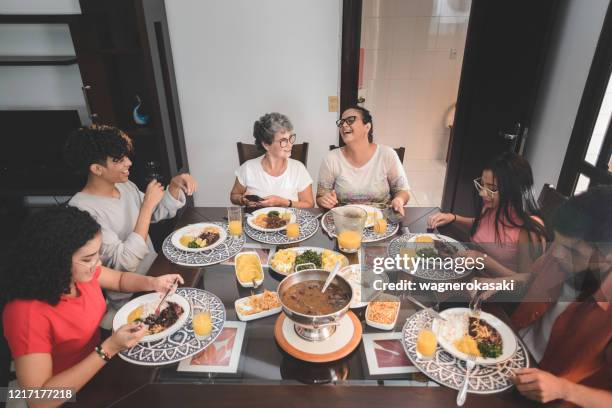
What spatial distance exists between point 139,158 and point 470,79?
114 inches

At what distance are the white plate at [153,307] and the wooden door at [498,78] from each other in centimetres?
273

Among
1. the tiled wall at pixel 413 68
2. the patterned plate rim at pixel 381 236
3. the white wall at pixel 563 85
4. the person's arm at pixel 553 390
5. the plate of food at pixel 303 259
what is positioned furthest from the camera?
the tiled wall at pixel 413 68

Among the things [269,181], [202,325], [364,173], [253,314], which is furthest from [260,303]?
[364,173]

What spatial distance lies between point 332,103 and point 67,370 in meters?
2.74

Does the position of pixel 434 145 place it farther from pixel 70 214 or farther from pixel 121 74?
pixel 70 214

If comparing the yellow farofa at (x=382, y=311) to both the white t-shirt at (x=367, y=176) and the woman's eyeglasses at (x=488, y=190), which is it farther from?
the white t-shirt at (x=367, y=176)

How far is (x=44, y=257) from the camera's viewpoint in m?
1.19

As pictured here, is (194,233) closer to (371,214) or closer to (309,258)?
(309,258)

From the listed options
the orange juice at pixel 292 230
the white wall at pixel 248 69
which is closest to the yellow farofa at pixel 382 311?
the orange juice at pixel 292 230

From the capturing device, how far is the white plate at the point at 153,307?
128 centimetres

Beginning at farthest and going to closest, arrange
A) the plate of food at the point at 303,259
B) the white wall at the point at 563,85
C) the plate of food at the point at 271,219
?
the white wall at the point at 563,85
the plate of food at the point at 271,219
the plate of food at the point at 303,259

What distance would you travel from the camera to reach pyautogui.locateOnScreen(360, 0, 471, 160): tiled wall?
4406 millimetres

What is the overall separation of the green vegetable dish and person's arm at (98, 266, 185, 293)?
19.4 inches

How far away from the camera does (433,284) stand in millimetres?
1559
